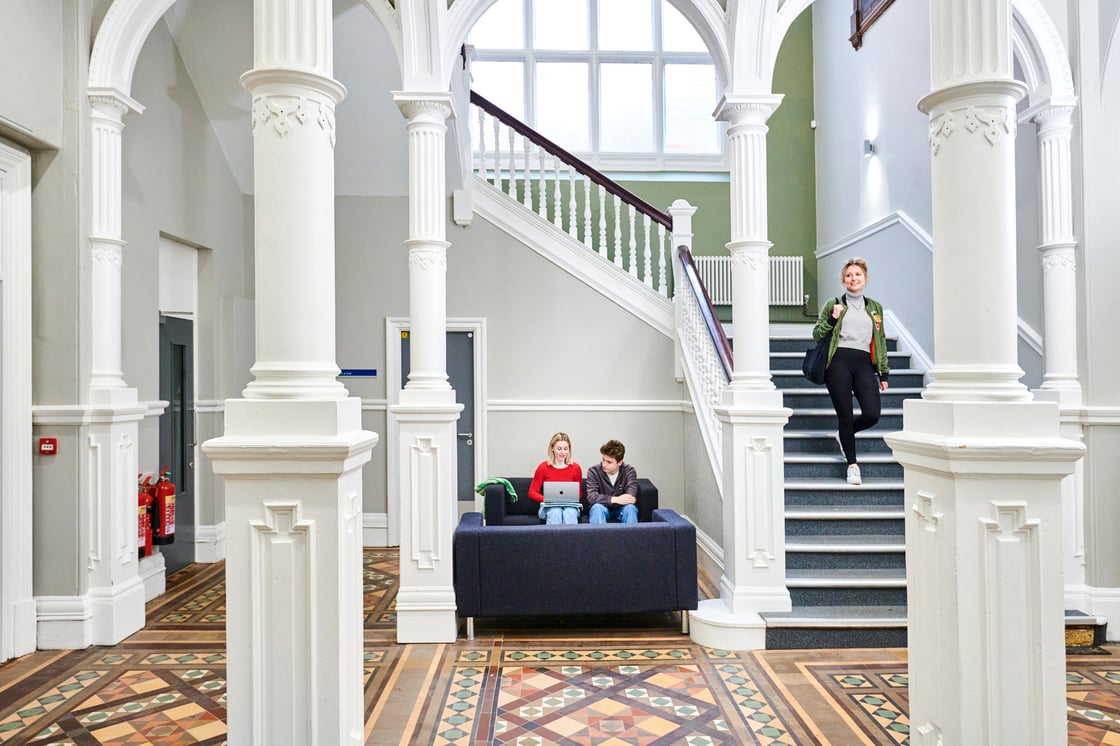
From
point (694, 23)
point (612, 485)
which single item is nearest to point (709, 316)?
point (612, 485)

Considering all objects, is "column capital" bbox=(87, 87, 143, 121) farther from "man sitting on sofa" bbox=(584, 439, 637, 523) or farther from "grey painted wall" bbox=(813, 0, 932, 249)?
"grey painted wall" bbox=(813, 0, 932, 249)

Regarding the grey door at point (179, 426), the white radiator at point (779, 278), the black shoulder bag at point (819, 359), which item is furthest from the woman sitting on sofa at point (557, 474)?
the white radiator at point (779, 278)

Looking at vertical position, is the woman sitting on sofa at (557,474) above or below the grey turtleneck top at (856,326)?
below

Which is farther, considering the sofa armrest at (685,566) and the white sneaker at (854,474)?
the white sneaker at (854,474)

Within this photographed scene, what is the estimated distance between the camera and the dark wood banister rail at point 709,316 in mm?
5090

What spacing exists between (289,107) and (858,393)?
13.2 feet

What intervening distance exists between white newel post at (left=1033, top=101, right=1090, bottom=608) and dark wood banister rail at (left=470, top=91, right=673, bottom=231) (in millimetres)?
3175

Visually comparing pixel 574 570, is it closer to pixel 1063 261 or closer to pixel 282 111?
pixel 282 111

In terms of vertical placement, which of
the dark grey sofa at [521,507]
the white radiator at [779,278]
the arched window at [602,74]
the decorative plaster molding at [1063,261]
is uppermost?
the arched window at [602,74]

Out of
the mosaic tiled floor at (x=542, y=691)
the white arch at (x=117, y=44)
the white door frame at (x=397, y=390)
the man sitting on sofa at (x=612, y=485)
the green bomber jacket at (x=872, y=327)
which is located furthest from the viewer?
the white door frame at (x=397, y=390)

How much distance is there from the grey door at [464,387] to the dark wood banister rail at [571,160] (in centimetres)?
186

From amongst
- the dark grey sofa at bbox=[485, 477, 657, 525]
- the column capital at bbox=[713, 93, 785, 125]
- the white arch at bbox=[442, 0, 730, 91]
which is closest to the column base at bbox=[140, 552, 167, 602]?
the dark grey sofa at bbox=[485, 477, 657, 525]

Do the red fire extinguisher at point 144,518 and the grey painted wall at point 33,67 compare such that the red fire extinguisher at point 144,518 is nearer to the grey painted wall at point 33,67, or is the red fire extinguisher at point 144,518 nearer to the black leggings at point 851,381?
the grey painted wall at point 33,67

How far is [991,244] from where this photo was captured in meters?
2.09
